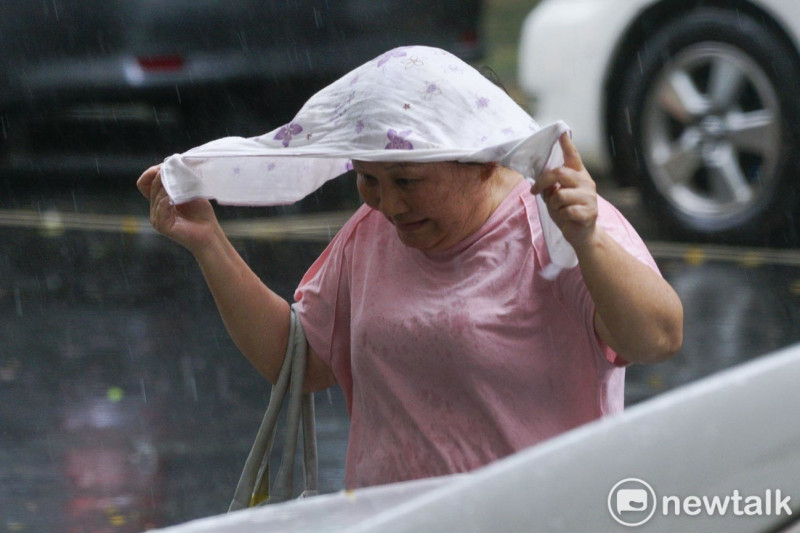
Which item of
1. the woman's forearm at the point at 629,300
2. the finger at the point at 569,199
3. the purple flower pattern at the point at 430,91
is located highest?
the purple flower pattern at the point at 430,91

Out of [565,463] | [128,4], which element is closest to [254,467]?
[565,463]

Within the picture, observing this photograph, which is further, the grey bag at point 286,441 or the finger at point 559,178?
the grey bag at point 286,441

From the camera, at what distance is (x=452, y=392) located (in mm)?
2359

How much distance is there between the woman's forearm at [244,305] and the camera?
2.60 meters

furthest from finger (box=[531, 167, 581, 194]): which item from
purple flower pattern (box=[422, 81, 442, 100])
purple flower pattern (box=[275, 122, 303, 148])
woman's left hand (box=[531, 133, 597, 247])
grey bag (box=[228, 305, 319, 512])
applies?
grey bag (box=[228, 305, 319, 512])

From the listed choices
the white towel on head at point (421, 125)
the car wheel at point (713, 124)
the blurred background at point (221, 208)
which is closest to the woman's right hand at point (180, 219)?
the white towel on head at point (421, 125)

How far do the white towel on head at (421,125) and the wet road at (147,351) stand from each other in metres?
2.02

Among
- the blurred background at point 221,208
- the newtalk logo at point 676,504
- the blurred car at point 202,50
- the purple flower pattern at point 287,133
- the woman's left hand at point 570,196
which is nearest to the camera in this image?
the newtalk logo at point 676,504

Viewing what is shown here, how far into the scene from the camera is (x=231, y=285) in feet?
8.54

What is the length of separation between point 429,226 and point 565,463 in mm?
765

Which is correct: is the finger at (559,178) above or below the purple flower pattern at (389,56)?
below

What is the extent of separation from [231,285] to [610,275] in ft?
2.50

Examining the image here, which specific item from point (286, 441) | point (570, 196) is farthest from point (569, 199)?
point (286, 441)

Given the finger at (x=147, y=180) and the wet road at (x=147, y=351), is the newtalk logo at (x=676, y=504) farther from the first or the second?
the wet road at (x=147, y=351)
